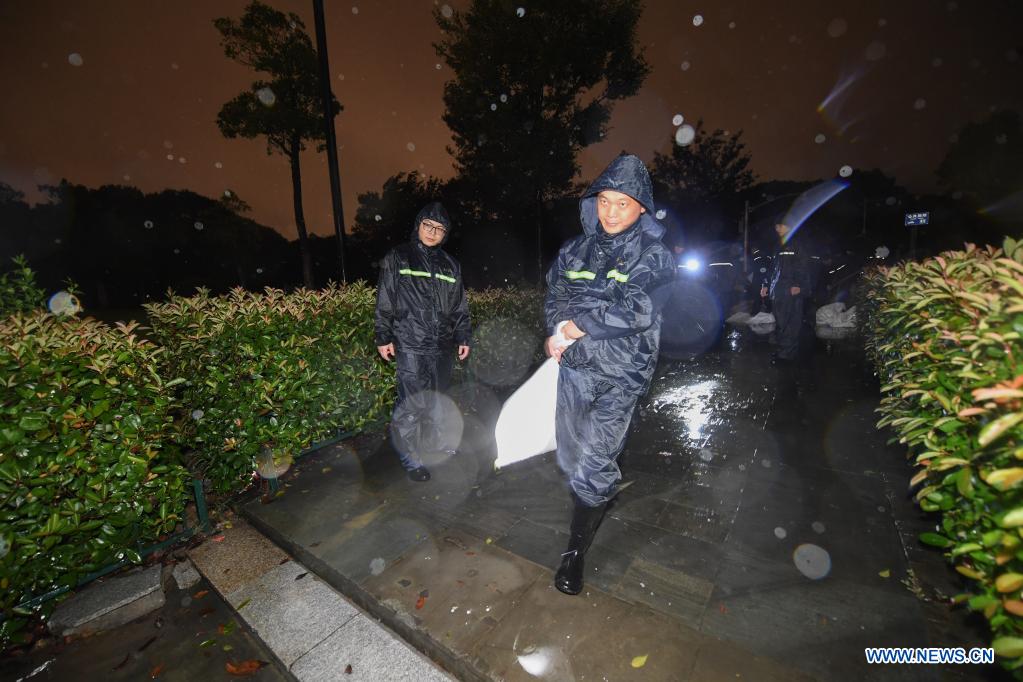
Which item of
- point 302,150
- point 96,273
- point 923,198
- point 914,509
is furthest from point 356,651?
point 923,198

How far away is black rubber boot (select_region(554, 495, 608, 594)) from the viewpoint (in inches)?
94.5

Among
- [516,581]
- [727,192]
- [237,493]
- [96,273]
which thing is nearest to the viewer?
[516,581]

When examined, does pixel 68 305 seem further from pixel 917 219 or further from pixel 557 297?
pixel 917 219

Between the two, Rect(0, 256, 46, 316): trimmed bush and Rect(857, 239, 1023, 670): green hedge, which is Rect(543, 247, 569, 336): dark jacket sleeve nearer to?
Rect(857, 239, 1023, 670): green hedge

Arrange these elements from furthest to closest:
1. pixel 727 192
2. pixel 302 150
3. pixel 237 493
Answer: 1. pixel 727 192
2. pixel 302 150
3. pixel 237 493

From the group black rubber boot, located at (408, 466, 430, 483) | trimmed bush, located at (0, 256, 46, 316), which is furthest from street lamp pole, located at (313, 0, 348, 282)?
black rubber boot, located at (408, 466, 430, 483)

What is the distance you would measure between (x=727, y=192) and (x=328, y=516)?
145 ft

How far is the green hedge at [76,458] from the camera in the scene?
221 centimetres

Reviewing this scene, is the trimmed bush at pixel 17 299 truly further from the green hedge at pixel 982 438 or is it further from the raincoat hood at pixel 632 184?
the green hedge at pixel 982 438

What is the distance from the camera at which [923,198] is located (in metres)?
71.4

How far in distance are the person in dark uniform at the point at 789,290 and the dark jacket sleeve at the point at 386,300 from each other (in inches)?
252

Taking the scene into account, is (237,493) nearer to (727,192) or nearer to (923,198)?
(727,192)

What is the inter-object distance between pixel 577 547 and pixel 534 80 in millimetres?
16224

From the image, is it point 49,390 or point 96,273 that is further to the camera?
point 96,273
